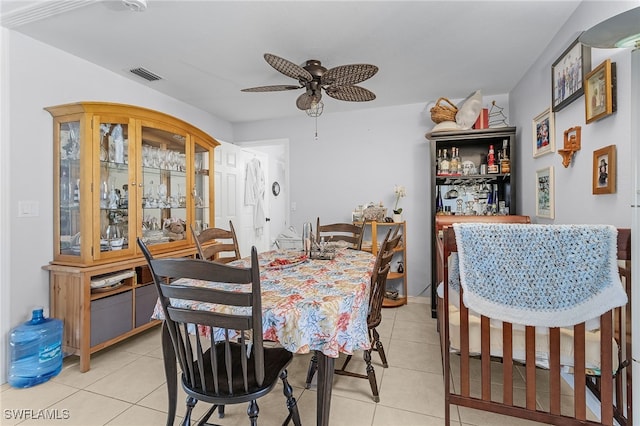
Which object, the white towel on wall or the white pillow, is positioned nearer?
the white pillow

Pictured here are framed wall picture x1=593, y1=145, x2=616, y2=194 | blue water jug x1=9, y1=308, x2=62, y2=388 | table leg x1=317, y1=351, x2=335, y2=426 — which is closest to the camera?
table leg x1=317, y1=351, x2=335, y2=426

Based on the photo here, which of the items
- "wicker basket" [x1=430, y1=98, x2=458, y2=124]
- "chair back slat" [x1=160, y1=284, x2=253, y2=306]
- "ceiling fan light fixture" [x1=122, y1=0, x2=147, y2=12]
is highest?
"ceiling fan light fixture" [x1=122, y1=0, x2=147, y2=12]

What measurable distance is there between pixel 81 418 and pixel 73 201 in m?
1.48

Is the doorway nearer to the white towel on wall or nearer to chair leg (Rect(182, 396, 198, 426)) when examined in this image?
the white towel on wall

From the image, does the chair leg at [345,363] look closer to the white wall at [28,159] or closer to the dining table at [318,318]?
the dining table at [318,318]

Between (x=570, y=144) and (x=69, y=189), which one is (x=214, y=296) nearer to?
(x=69, y=189)

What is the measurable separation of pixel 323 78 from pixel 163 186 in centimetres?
189

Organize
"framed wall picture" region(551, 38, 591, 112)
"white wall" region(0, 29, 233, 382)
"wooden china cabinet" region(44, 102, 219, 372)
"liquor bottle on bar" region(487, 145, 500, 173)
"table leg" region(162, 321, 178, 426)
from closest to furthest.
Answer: "table leg" region(162, 321, 178, 426) → "framed wall picture" region(551, 38, 591, 112) → "white wall" region(0, 29, 233, 382) → "wooden china cabinet" region(44, 102, 219, 372) → "liquor bottle on bar" region(487, 145, 500, 173)

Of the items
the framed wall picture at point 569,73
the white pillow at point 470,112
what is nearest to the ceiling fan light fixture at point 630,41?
the framed wall picture at point 569,73

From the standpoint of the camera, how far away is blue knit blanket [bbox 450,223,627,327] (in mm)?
1100

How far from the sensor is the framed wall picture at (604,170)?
151 centimetres

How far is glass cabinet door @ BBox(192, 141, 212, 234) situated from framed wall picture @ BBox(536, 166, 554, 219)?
3149 millimetres

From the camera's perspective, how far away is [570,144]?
1883 mm

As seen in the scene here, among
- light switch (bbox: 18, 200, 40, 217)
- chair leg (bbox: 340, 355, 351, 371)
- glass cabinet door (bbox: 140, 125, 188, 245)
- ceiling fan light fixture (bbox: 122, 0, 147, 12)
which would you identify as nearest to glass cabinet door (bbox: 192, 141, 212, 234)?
glass cabinet door (bbox: 140, 125, 188, 245)
